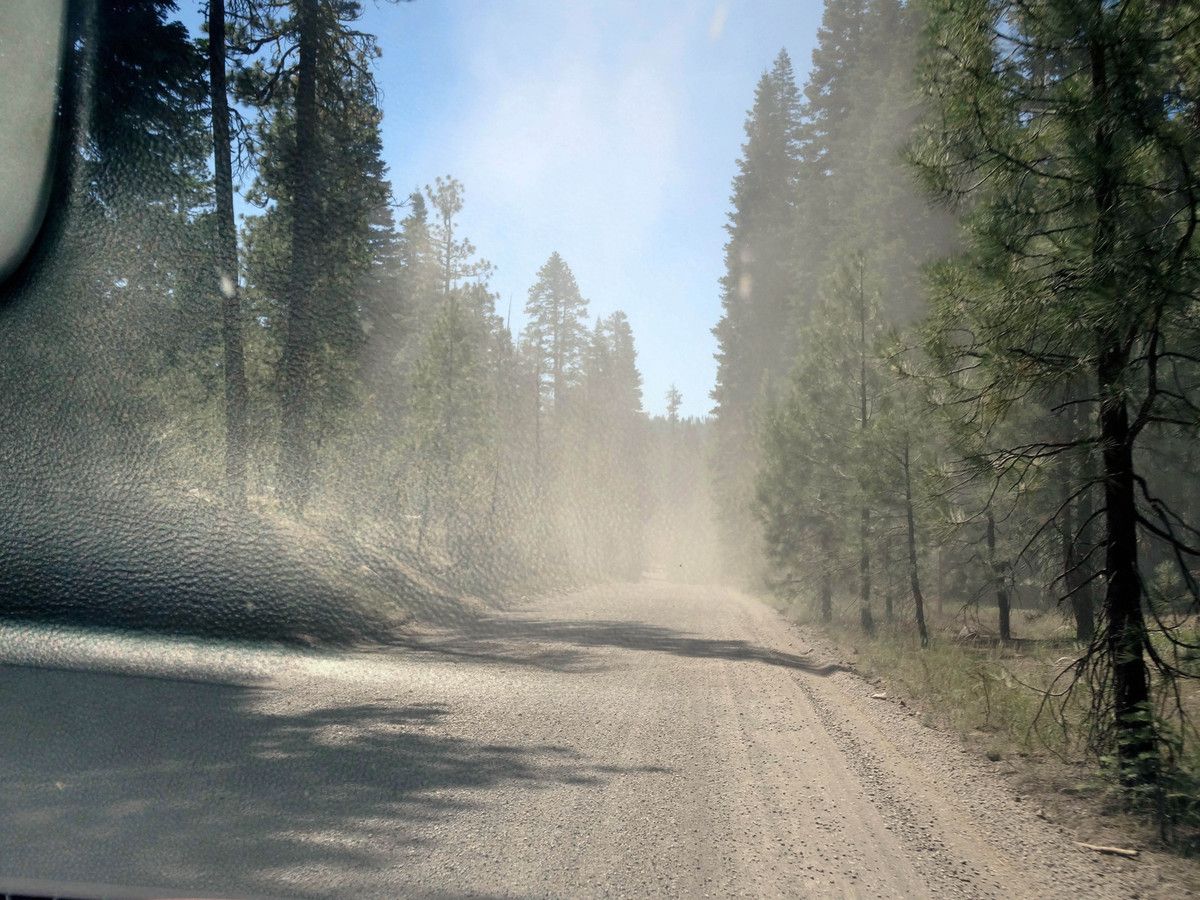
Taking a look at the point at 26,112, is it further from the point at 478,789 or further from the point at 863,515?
the point at 863,515

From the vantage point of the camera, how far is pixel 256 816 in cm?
488

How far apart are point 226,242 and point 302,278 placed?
208 cm

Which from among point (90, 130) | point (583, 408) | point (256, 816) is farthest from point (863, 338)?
point (583, 408)

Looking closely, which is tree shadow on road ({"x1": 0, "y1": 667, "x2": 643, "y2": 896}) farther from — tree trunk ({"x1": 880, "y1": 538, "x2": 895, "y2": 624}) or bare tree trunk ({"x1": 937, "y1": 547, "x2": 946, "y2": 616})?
bare tree trunk ({"x1": 937, "y1": 547, "x2": 946, "y2": 616})

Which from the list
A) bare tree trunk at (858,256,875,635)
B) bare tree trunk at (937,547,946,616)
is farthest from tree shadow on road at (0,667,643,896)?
bare tree trunk at (937,547,946,616)

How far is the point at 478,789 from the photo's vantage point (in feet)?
18.8

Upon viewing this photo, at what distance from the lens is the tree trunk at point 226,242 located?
45.8 feet

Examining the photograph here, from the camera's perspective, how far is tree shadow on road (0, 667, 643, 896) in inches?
164

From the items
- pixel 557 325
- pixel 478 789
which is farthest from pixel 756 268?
pixel 478 789

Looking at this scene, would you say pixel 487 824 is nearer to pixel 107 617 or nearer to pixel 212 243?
pixel 107 617

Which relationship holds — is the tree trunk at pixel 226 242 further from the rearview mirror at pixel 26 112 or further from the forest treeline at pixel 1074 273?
the forest treeline at pixel 1074 273

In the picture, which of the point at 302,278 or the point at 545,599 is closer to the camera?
the point at 302,278

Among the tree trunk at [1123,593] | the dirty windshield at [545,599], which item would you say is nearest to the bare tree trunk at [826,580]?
the dirty windshield at [545,599]

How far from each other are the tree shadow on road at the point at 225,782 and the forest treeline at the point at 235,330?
3810mm
